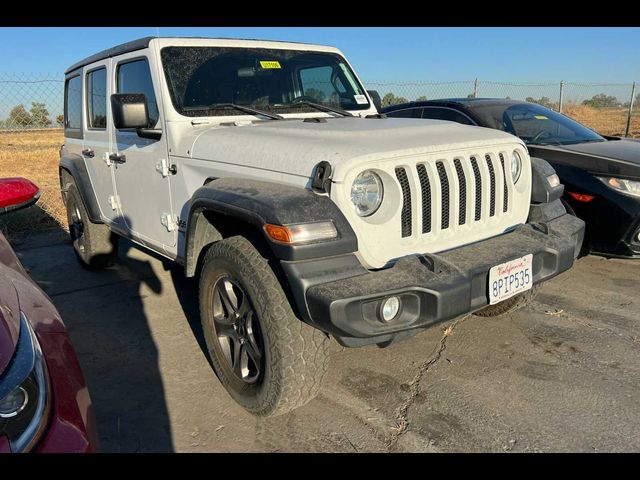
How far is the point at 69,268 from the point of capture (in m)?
5.60

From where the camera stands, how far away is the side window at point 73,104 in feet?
16.6

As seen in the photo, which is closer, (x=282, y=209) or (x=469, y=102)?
(x=282, y=209)

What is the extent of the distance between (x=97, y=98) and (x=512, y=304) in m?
3.88

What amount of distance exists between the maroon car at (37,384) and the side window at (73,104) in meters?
3.63

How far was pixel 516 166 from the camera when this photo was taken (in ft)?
10.4

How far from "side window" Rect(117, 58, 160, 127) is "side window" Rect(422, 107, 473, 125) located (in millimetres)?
3528

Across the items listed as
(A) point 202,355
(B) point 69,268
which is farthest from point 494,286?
(B) point 69,268

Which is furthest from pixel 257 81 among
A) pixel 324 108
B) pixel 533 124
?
pixel 533 124

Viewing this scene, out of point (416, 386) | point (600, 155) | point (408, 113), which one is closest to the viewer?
point (416, 386)

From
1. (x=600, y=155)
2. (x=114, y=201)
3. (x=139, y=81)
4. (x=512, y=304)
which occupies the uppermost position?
(x=139, y=81)

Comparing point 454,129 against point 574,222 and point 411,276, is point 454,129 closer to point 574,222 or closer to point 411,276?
point 574,222

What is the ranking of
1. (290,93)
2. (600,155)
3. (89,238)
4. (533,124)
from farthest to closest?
(533,124) < (89,238) < (600,155) < (290,93)

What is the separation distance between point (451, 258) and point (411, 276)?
0.35 m

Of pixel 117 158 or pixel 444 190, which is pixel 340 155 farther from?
pixel 117 158
